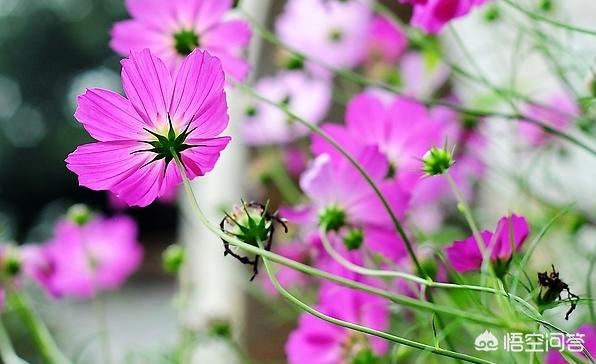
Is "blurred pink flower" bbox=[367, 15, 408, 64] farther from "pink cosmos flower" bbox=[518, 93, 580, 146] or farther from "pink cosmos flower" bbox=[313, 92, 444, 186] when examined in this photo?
"pink cosmos flower" bbox=[313, 92, 444, 186]

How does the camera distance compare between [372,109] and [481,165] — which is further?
[481,165]

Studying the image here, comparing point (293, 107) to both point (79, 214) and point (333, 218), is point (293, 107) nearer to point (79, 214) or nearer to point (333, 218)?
point (79, 214)

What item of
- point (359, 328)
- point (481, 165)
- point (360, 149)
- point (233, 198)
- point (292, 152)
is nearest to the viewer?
point (359, 328)

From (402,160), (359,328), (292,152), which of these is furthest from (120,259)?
(359,328)

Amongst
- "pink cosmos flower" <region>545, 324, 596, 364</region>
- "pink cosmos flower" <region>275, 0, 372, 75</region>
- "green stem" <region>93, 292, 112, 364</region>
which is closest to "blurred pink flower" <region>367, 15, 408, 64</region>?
"pink cosmos flower" <region>275, 0, 372, 75</region>

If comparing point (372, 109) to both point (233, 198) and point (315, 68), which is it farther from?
point (233, 198)

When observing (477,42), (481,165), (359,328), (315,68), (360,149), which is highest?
(477,42)

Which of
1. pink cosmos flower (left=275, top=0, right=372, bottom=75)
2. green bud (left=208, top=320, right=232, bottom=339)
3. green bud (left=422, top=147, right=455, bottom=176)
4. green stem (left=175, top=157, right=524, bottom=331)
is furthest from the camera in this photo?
pink cosmos flower (left=275, top=0, right=372, bottom=75)
